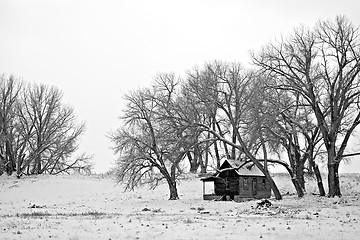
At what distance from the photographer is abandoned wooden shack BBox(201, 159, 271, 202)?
1432 inches

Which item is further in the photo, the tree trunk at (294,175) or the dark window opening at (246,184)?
the dark window opening at (246,184)

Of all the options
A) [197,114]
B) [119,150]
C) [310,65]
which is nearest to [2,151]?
[119,150]

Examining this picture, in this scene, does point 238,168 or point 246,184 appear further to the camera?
point 246,184

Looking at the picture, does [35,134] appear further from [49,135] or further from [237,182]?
[237,182]

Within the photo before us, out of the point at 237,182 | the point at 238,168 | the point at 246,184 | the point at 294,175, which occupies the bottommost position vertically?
the point at 246,184

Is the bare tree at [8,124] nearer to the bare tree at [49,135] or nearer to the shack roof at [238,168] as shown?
the bare tree at [49,135]

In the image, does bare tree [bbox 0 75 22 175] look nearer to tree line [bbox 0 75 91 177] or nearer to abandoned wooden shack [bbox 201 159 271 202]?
tree line [bbox 0 75 91 177]

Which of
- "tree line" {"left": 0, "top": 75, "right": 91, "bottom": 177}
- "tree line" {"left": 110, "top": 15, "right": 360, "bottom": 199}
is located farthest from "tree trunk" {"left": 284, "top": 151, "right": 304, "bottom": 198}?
"tree line" {"left": 0, "top": 75, "right": 91, "bottom": 177}

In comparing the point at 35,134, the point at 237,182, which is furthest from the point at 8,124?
the point at 237,182

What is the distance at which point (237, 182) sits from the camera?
1436 inches

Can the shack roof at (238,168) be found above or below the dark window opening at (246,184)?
above

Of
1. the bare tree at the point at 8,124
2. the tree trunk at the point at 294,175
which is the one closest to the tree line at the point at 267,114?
the tree trunk at the point at 294,175

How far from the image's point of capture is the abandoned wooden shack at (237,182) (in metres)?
36.4

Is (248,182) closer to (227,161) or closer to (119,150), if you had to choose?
(227,161)
